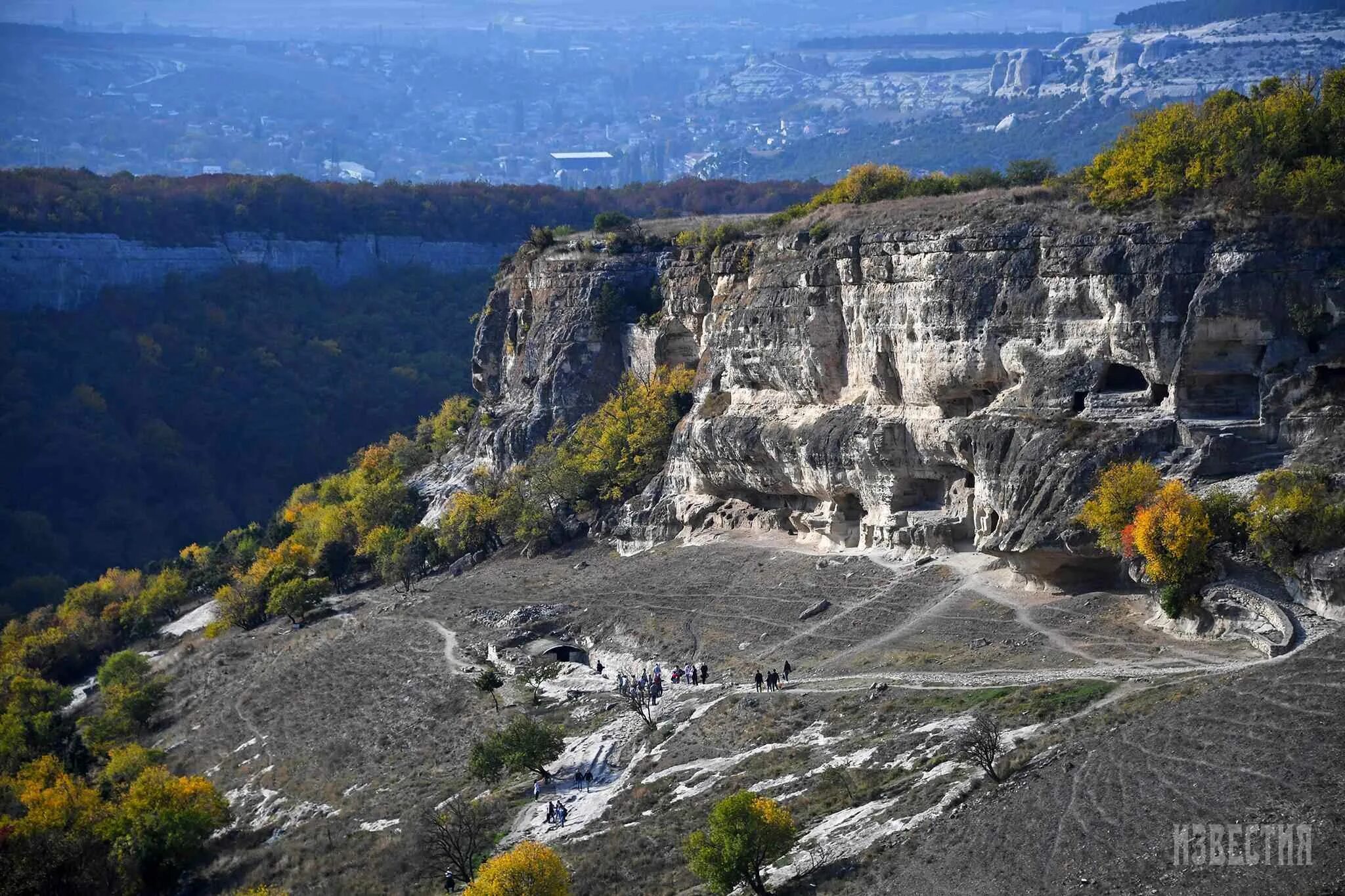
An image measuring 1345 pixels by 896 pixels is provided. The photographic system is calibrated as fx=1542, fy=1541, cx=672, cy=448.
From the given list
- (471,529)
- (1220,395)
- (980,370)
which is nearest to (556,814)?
(980,370)

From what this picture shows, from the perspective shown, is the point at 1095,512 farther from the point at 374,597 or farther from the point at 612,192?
the point at 612,192

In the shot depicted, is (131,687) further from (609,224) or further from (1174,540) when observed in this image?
(1174,540)

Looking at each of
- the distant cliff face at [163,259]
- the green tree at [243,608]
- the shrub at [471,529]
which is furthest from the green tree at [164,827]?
the distant cliff face at [163,259]

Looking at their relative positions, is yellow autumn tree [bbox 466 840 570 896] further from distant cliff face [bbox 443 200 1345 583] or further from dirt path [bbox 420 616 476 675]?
dirt path [bbox 420 616 476 675]

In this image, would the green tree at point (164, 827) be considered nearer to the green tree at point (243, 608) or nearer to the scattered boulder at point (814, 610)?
the scattered boulder at point (814, 610)

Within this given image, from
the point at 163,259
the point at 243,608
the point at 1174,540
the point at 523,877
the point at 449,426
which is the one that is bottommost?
the point at 243,608

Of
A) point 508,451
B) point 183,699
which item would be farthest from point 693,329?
point 183,699
